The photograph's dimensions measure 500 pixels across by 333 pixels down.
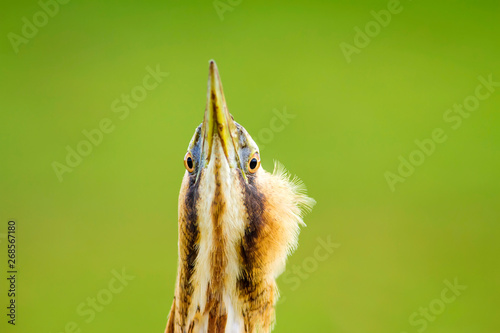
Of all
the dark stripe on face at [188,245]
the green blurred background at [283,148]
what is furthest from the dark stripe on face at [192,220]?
the green blurred background at [283,148]

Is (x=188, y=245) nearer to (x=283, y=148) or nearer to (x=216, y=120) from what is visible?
(x=216, y=120)

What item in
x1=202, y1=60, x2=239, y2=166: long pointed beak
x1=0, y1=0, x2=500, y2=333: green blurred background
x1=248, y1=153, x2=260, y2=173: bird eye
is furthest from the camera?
x1=0, y1=0, x2=500, y2=333: green blurred background

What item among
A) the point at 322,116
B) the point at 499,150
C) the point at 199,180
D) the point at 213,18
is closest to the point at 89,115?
the point at 213,18

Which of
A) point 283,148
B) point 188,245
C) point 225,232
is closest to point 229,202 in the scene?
point 225,232

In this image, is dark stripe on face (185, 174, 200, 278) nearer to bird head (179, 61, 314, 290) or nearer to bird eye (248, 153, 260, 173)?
bird head (179, 61, 314, 290)

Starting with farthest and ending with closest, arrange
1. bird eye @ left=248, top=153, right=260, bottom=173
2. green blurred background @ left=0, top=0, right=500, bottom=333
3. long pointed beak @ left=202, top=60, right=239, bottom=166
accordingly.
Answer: green blurred background @ left=0, top=0, right=500, bottom=333
bird eye @ left=248, top=153, right=260, bottom=173
long pointed beak @ left=202, top=60, right=239, bottom=166

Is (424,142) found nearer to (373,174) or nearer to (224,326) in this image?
(373,174)

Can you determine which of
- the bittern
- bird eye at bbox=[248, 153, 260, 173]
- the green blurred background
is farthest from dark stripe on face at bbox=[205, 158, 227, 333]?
the green blurred background
